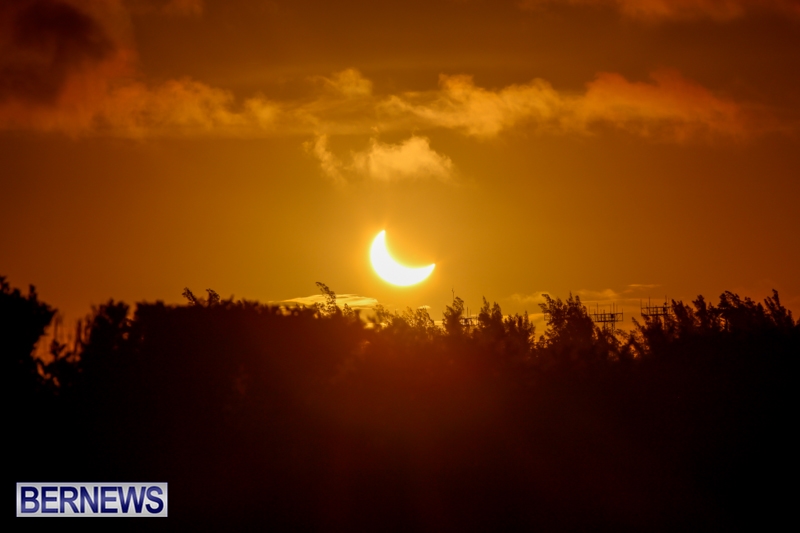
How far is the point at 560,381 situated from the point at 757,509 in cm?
809

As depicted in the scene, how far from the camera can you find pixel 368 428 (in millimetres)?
30906

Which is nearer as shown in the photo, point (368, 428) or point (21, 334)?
point (368, 428)

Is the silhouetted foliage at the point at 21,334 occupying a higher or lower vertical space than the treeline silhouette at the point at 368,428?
higher

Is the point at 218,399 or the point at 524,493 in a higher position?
the point at 218,399

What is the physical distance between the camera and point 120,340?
32125mm

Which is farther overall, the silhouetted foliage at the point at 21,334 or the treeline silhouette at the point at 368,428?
the silhouetted foliage at the point at 21,334

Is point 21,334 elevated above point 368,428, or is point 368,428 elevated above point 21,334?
point 21,334

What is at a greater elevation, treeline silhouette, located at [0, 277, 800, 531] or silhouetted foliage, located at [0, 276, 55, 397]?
silhouetted foliage, located at [0, 276, 55, 397]

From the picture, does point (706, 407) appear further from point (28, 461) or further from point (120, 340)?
point (28, 461)

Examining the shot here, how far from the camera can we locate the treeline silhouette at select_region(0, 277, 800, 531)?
93.6 feet

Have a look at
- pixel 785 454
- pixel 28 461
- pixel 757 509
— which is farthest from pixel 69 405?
pixel 785 454

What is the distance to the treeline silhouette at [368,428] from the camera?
28.5m

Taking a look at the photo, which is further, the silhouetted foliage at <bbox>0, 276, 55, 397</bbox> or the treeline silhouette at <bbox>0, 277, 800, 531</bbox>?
the silhouetted foliage at <bbox>0, 276, 55, 397</bbox>

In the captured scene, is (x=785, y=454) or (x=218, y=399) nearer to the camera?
(x=218, y=399)
